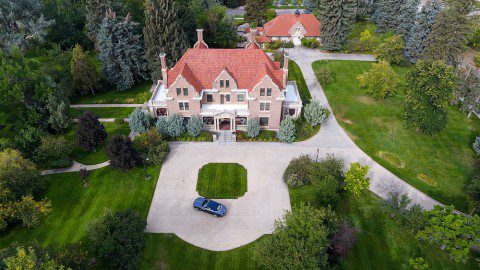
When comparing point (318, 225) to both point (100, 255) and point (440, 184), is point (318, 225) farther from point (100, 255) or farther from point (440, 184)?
point (440, 184)

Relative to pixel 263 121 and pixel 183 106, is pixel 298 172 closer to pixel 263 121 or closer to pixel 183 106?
pixel 263 121

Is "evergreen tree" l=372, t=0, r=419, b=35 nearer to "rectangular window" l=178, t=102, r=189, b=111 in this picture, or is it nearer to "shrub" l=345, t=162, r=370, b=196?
"shrub" l=345, t=162, r=370, b=196

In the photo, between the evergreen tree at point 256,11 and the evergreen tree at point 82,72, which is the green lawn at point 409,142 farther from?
the evergreen tree at point 82,72

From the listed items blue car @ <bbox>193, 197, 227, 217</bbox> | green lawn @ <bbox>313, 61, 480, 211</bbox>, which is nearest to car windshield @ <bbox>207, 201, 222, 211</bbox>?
blue car @ <bbox>193, 197, 227, 217</bbox>

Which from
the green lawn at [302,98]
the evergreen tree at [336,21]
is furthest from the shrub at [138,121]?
the evergreen tree at [336,21]

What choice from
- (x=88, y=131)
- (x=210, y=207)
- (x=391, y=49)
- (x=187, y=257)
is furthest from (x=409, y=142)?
(x=88, y=131)
